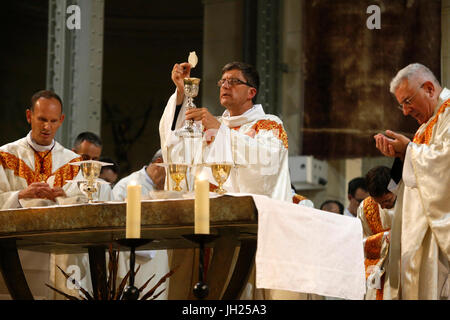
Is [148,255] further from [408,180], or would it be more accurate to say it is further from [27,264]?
[408,180]

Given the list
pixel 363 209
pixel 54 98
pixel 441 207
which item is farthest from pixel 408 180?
A: pixel 54 98

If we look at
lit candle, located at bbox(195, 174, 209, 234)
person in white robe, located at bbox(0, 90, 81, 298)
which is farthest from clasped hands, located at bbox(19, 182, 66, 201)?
lit candle, located at bbox(195, 174, 209, 234)

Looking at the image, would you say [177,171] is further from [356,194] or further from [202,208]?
[356,194]

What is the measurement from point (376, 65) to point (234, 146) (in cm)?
426

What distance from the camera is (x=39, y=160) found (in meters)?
5.20

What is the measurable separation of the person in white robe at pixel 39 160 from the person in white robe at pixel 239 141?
2.34 feet

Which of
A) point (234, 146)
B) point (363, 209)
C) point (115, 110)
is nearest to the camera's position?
point (234, 146)

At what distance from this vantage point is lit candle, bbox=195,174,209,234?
2.98 meters

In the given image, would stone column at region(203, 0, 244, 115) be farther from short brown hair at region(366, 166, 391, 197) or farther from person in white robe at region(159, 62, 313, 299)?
person in white robe at region(159, 62, 313, 299)

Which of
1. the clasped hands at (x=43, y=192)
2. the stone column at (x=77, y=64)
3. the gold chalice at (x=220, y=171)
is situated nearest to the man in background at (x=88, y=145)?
the stone column at (x=77, y=64)

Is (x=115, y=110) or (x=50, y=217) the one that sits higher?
(x=115, y=110)

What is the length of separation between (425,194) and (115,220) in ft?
6.57

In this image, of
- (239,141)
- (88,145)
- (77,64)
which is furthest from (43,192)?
(77,64)

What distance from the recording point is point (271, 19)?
9.43 meters
